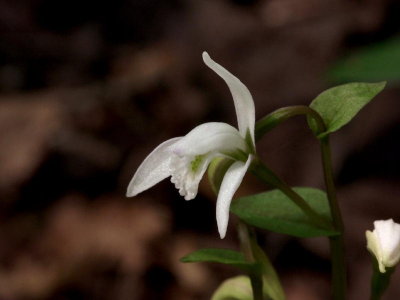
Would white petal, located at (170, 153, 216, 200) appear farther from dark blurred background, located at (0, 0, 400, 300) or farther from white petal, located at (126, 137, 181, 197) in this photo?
dark blurred background, located at (0, 0, 400, 300)

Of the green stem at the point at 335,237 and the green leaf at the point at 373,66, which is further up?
the green stem at the point at 335,237

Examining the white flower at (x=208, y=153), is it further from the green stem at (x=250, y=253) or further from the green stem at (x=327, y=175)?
the green stem at (x=250, y=253)

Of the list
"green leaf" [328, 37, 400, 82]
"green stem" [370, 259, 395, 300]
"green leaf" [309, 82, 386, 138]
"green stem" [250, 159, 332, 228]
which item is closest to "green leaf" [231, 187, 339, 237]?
"green stem" [250, 159, 332, 228]

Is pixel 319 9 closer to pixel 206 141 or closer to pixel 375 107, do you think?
pixel 375 107

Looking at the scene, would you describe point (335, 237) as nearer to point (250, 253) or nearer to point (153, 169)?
point (250, 253)

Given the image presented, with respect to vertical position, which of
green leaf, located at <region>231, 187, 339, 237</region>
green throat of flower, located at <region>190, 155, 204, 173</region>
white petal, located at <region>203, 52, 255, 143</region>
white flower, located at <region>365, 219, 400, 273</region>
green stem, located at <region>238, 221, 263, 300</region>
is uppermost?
white petal, located at <region>203, 52, 255, 143</region>

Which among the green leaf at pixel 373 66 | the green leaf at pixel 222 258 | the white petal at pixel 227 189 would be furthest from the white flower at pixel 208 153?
the green leaf at pixel 373 66

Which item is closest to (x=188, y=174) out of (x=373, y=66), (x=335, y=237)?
(x=335, y=237)
